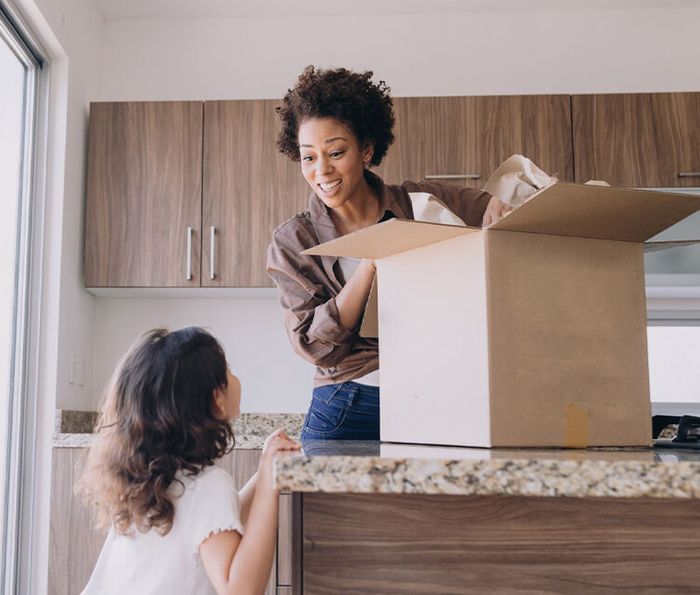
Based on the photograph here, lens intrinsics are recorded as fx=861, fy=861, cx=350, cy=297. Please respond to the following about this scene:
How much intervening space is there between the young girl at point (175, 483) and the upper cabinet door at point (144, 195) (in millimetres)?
1627

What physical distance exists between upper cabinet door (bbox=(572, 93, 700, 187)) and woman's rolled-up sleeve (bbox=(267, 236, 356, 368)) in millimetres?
1622

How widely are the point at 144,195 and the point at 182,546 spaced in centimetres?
200

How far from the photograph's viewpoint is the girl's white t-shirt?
1.05m

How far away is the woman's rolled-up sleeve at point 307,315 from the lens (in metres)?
1.29

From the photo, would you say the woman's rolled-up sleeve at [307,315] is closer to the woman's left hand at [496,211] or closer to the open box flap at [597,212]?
the woman's left hand at [496,211]

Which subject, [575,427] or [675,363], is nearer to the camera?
[575,427]

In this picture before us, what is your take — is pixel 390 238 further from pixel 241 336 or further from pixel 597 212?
pixel 241 336

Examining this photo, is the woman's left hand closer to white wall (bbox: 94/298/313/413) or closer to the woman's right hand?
the woman's right hand

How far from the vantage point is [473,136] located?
2.88 m

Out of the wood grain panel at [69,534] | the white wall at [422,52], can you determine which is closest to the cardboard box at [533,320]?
the wood grain panel at [69,534]

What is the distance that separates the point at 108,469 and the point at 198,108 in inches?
77.5

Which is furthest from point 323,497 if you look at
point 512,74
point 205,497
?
point 512,74

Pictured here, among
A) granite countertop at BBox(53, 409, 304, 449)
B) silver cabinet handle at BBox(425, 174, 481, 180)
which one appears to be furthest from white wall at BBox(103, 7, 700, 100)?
granite countertop at BBox(53, 409, 304, 449)

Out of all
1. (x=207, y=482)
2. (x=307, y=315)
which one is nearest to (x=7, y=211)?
(x=307, y=315)
